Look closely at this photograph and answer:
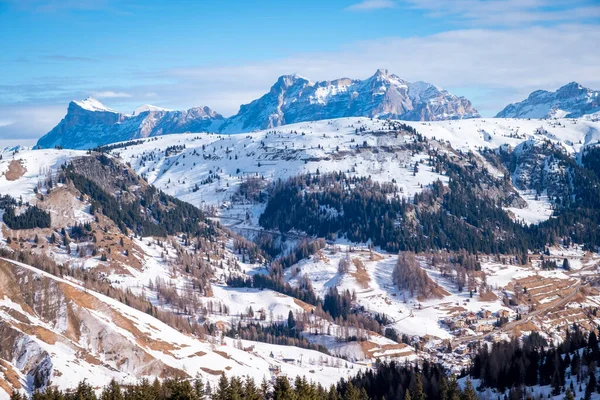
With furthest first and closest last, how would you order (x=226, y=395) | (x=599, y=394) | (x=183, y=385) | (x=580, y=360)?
(x=580, y=360), (x=599, y=394), (x=226, y=395), (x=183, y=385)

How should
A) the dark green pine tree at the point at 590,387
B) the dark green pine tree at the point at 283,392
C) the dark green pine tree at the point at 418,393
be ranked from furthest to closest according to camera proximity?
the dark green pine tree at the point at 418,393, the dark green pine tree at the point at 590,387, the dark green pine tree at the point at 283,392

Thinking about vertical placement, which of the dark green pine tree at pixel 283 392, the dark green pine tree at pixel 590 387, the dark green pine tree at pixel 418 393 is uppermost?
the dark green pine tree at pixel 283 392

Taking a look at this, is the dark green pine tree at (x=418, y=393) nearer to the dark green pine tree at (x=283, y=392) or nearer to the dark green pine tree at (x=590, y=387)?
the dark green pine tree at (x=590, y=387)

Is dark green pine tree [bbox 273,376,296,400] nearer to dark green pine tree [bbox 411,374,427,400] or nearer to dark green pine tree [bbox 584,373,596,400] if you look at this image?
dark green pine tree [bbox 411,374,427,400]

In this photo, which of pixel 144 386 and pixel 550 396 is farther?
pixel 550 396

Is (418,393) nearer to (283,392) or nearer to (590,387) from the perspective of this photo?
(590,387)

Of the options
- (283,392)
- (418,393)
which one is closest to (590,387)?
(418,393)

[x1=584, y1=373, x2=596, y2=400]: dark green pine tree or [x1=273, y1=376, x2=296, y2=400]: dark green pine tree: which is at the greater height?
[x1=273, y1=376, x2=296, y2=400]: dark green pine tree

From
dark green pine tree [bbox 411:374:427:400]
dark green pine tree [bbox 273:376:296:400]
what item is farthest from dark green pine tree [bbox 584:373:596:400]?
dark green pine tree [bbox 273:376:296:400]

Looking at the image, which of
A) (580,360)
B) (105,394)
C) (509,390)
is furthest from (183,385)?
(580,360)

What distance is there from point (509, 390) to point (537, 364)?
514 inches

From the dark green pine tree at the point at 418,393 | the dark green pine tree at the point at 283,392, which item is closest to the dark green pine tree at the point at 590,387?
the dark green pine tree at the point at 418,393

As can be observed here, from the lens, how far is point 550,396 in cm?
18000

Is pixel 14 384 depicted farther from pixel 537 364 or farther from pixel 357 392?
pixel 537 364
